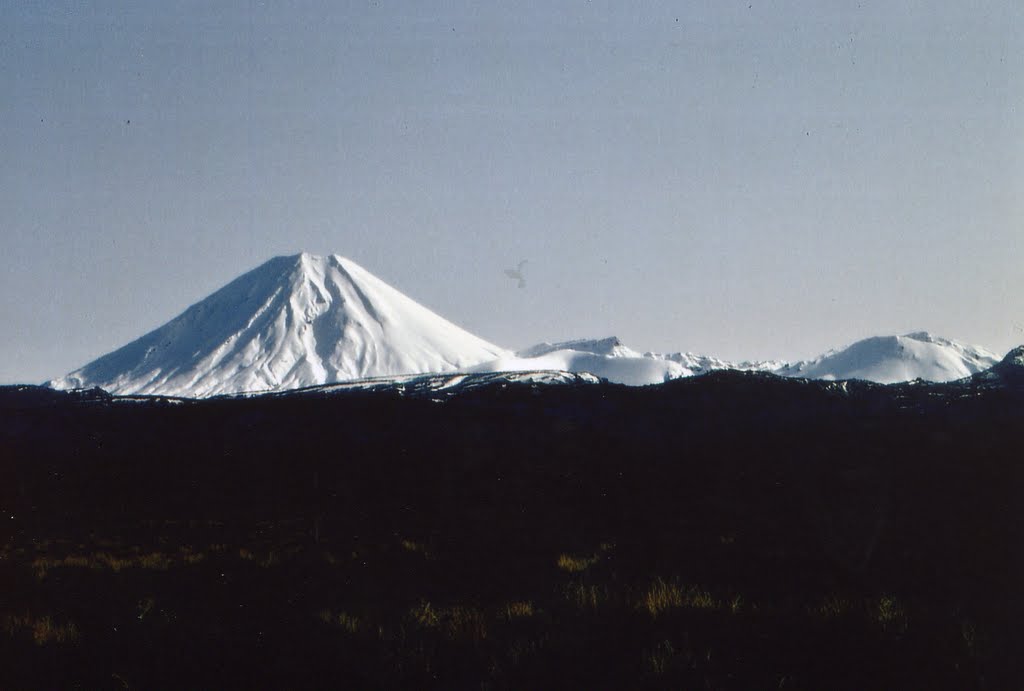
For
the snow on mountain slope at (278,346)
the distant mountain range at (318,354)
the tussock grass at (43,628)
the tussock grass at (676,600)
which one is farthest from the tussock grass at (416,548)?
the snow on mountain slope at (278,346)

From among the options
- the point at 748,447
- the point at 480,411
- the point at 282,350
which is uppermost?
the point at 282,350

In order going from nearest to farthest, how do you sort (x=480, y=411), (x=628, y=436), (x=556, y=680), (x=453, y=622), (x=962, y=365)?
(x=556, y=680) → (x=453, y=622) → (x=628, y=436) → (x=480, y=411) → (x=962, y=365)

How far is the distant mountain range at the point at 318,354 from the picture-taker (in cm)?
15712

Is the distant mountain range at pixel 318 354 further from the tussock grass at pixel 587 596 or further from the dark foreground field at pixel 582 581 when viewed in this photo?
the tussock grass at pixel 587 596

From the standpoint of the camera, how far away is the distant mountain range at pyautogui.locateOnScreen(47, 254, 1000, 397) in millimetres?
157125

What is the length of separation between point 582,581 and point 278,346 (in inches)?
6757

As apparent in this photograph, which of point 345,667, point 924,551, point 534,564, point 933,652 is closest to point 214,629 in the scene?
point 345,667

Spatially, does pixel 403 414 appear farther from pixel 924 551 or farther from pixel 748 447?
pixel 924 551

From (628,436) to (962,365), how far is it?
7570 inches

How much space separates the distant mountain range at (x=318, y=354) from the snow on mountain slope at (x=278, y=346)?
27 centimetres

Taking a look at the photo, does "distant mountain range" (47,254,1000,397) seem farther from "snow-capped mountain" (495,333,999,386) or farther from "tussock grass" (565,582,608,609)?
"tussock grass" (565,582,608,609)

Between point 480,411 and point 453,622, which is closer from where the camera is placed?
point 453,622

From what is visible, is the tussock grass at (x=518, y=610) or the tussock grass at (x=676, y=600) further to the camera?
the tussock grass at (x=518, y=610)

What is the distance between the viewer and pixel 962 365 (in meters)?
193
